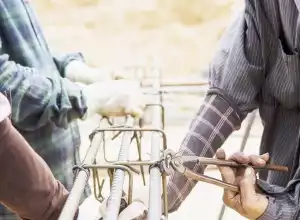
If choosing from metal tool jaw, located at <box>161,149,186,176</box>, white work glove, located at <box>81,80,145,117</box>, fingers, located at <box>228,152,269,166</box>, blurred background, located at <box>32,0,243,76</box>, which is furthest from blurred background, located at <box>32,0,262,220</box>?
metal tool jaw, located at <box>161,149,186,176</box>

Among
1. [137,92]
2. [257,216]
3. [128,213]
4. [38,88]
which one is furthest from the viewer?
[137,92]

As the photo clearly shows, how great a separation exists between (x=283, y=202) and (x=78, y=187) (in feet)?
1.14

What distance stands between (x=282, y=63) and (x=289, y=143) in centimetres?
13

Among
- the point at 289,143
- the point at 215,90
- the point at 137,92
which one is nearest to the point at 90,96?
the point at 137,92

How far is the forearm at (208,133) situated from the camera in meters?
1.00

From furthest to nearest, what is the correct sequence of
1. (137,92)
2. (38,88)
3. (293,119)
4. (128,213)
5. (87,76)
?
(87,76) < (137,92) < (38,88) < (293,119) < (128,213)

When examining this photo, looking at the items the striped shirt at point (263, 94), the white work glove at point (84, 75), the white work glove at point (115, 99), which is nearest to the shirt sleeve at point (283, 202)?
the striped shirt at point (263, 94)

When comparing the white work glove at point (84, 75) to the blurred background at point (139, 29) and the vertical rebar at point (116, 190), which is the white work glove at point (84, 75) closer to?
the vertical rebar at point (116, 190)

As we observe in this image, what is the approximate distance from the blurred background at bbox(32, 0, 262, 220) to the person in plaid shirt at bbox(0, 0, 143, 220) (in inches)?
58.0

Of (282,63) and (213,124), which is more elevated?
(282,63)

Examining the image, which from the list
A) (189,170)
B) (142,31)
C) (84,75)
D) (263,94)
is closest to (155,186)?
(189,170)

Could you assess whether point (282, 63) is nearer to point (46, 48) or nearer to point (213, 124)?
point (213, 124)

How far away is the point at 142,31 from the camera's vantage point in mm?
2826

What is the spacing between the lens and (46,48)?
1223mm
